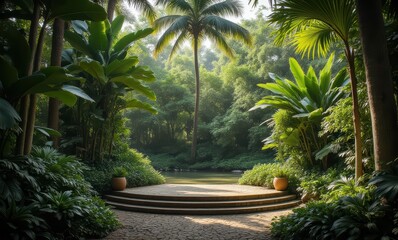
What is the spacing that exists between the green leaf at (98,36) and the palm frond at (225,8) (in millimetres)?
10095

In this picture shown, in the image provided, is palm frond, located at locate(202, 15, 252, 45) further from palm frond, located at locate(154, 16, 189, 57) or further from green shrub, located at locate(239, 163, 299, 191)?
green shrub, located at locate(239, 163, 299, 191)

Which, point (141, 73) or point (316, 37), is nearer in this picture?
point (316, 37)

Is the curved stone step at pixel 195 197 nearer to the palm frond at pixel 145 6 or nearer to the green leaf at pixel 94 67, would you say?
the green leaf at pixel 94 67

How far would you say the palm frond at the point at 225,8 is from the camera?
1772 centimetres

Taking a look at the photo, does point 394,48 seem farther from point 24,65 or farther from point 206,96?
point 206,96

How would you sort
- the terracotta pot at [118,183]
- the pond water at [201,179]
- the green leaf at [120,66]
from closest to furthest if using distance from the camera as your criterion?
1. the green leaf at [120,66]
2. the terracotta pot at [118,183]
3. the pond water at [201,179]

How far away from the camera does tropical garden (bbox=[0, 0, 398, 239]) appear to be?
12.9ft

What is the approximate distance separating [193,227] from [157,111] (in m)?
5.42

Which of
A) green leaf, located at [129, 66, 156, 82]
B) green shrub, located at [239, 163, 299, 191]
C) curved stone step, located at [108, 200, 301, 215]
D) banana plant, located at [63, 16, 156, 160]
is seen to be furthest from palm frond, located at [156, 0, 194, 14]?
curved stone step, located at [108, 200, 301, 215]

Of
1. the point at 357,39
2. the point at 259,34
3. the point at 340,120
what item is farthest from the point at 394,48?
the point at 259,34

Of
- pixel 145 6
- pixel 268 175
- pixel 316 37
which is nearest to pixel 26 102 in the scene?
pixel 316 37

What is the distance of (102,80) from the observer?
8.70 metres

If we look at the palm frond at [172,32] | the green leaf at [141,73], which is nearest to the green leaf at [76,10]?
the green leaf at [141,73]

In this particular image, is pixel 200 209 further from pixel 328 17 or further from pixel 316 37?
pixel 328 17
